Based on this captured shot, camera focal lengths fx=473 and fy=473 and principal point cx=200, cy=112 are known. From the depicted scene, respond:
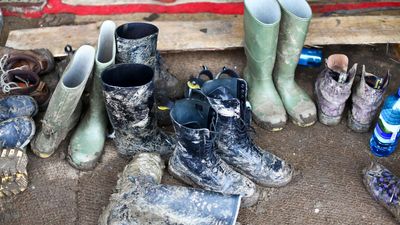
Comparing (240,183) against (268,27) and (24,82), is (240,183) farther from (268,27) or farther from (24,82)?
(24,82)

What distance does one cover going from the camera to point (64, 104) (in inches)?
78.7

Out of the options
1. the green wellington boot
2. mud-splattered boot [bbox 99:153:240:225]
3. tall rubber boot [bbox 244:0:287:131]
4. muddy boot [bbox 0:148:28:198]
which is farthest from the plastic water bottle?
muddy boot [bbox 0:148:28:198]

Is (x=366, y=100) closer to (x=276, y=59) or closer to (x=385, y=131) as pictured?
(x=385, y=131)

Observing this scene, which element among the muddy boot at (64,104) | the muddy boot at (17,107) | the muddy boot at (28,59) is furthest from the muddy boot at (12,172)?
the muddy boot at (28,59)

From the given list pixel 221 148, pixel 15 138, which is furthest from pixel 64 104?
pixel 221 148

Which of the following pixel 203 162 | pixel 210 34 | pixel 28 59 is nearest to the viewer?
pixel 203 162

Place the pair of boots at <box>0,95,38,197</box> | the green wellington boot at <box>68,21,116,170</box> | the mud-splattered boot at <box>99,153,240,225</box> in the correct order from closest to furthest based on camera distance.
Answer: the mud-splattered boot at <box>99,153,240,225</box> < the pair of boots at <box>0,95,38,197</box> < the green wellington boot at <box>68,21,116,170</box>

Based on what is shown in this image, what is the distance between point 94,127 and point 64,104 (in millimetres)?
233

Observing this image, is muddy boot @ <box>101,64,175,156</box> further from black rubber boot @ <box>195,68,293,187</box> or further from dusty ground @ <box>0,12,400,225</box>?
black rubber boot @ <box>195,68,293,187</box>

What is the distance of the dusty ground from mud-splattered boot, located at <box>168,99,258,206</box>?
0.10 metres

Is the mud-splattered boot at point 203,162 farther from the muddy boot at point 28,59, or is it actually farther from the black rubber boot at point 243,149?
the muddy boot at point 28,59

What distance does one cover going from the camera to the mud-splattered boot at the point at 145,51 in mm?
2088

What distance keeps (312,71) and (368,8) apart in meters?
0.65

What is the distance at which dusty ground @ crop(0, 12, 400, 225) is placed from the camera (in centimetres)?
200
